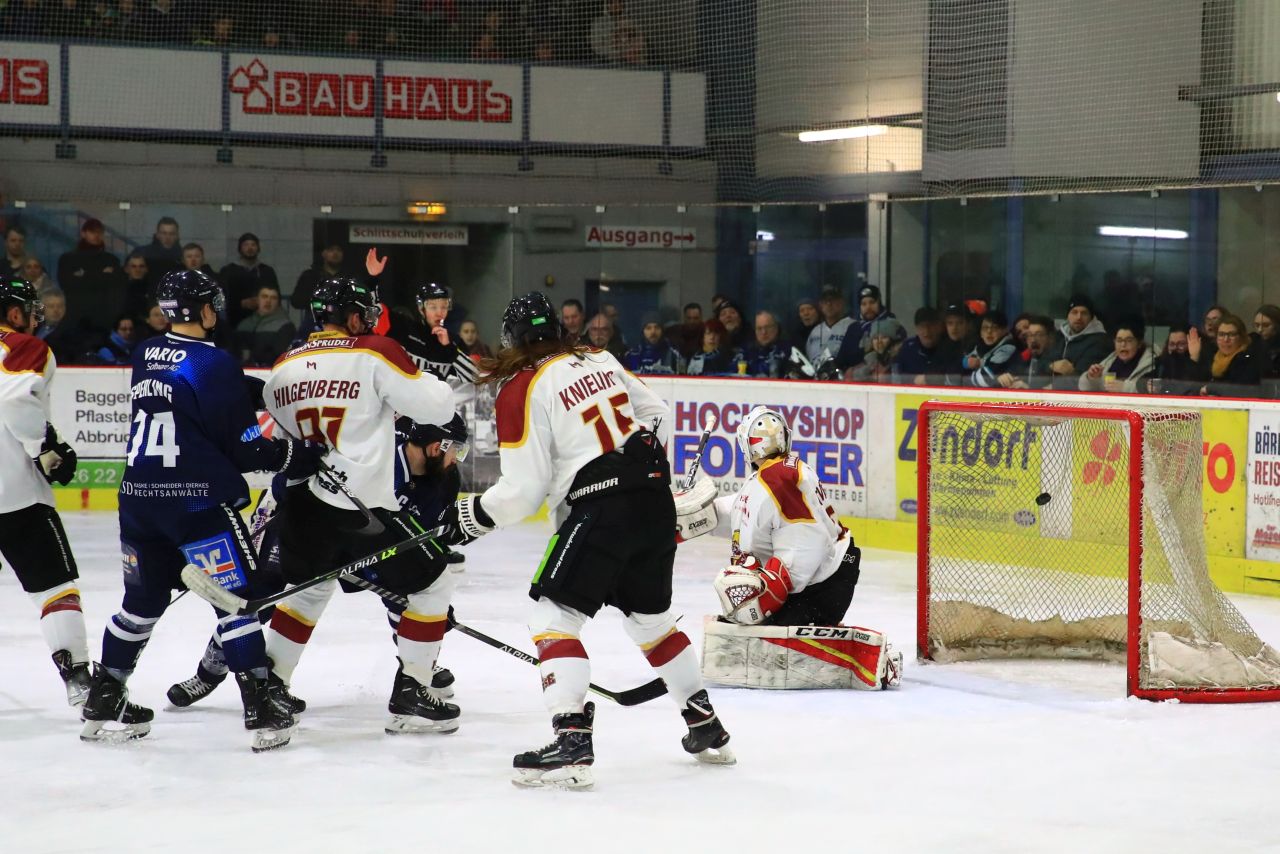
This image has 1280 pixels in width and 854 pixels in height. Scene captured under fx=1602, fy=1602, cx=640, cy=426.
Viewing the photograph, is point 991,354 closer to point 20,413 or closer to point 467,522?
point 467,522

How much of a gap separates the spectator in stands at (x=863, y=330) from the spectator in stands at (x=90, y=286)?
4343mm

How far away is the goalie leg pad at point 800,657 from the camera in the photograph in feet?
15.7

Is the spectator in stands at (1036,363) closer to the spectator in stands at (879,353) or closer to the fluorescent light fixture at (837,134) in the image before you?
the spectator in stands at (879,353)

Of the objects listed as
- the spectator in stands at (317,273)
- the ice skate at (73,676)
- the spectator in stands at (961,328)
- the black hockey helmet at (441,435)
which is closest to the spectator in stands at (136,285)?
the spectator in stands at (317,273)

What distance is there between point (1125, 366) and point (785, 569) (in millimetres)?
3486

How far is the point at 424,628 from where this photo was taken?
430 centimetres

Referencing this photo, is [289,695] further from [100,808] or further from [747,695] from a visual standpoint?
[747,695]

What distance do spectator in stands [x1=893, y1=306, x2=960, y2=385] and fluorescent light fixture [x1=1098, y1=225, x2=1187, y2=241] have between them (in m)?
0.94

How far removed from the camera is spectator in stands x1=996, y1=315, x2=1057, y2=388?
7844mm

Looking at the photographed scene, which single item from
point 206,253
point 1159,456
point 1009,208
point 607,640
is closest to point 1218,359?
point 1009,208

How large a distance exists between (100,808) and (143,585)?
705mm

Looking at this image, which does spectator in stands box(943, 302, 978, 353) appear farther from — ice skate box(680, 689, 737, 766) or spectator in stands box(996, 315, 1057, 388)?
ice skate box(680, 689, 737, 766)

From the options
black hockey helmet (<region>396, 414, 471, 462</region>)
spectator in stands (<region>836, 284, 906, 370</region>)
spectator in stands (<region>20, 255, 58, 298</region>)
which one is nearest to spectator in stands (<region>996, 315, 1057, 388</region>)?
spectator in stands (<region>836, 284, 906, 370</region>)

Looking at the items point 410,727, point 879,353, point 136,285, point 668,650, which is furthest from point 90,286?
point 668,650
